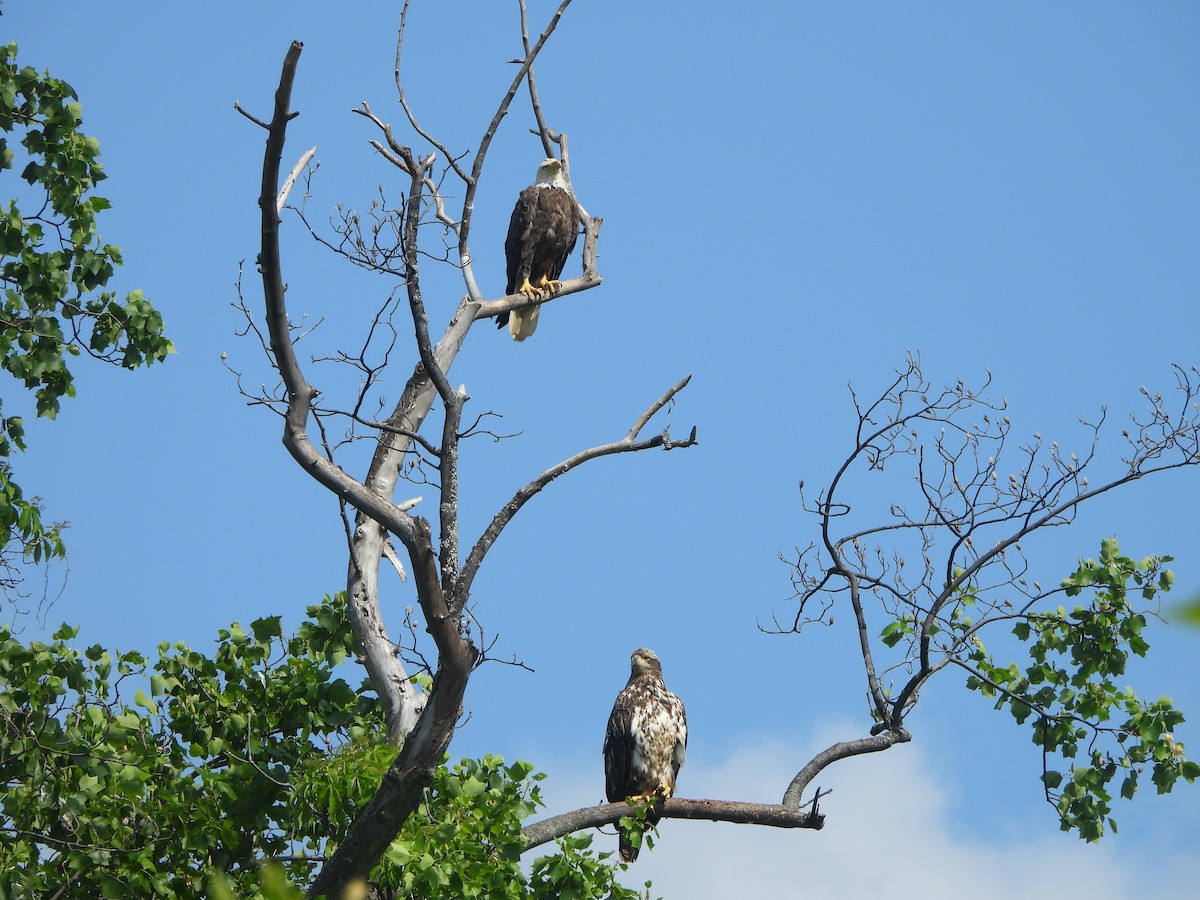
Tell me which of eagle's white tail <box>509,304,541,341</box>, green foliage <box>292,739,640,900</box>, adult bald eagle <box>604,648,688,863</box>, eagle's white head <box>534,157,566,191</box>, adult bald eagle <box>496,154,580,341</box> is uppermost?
eagle's white head <box>534,157,566,191</box>

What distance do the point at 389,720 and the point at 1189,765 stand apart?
397 cm

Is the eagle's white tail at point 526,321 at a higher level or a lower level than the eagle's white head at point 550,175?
lower

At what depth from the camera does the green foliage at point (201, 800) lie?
538cm

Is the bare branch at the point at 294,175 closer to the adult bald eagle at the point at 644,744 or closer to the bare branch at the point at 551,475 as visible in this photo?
the bare branch at the point at 551,475

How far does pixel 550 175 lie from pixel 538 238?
0.53m

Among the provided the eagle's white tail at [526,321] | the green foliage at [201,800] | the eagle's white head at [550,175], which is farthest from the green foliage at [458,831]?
the eagle's white head at [550,175]

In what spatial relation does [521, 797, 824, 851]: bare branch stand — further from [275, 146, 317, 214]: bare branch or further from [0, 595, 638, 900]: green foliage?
[275, 146, 317, 214]: bare branch

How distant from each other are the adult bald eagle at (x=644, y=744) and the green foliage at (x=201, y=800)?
1.94 meters

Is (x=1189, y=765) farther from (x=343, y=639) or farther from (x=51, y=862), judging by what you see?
(x=51, y=862)

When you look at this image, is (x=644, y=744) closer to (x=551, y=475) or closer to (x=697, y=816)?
(x=697, y=816)

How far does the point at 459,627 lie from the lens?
15.1 feet

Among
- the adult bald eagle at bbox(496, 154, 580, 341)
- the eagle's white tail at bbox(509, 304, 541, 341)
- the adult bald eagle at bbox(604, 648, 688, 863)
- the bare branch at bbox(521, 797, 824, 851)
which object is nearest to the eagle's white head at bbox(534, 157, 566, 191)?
the adult bald eagle at bbox(496, 154, 580, 341)

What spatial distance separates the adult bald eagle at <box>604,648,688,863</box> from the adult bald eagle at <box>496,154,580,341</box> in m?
2.49

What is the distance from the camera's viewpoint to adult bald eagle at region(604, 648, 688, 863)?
25.3 feet
